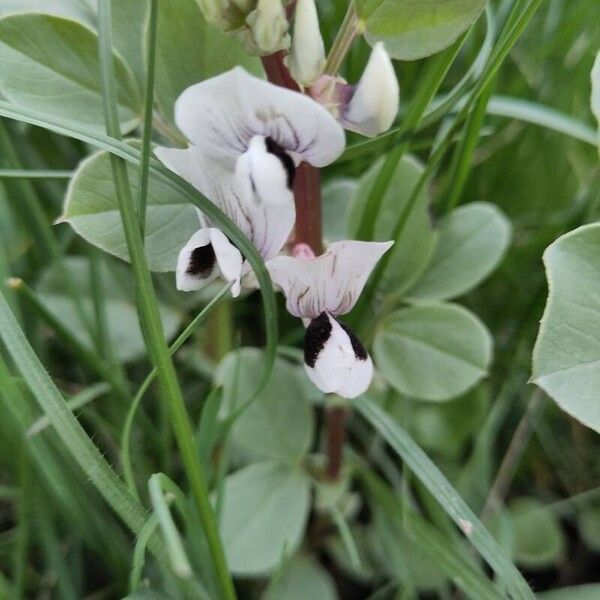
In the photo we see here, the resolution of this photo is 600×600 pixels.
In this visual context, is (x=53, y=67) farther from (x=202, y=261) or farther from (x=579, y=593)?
(x=579, y=593)

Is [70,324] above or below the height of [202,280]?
below

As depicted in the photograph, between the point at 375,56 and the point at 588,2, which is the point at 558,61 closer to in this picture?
the point at 588,2

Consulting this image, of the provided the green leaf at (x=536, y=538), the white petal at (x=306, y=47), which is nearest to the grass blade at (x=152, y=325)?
the white petal at (x=306, y=47)

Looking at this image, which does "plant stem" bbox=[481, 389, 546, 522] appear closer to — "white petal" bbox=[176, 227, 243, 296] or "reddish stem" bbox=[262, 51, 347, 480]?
"reddish stem" bbox=[262, 51, 347, 480]

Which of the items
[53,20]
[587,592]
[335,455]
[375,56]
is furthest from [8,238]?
[587,592]

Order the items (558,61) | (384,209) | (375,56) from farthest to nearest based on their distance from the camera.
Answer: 1. (558,61)
2. (384,209)
3. (375,56)

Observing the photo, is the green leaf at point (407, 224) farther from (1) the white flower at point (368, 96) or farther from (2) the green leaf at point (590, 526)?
(2) the green leaf at point (590, 526)
